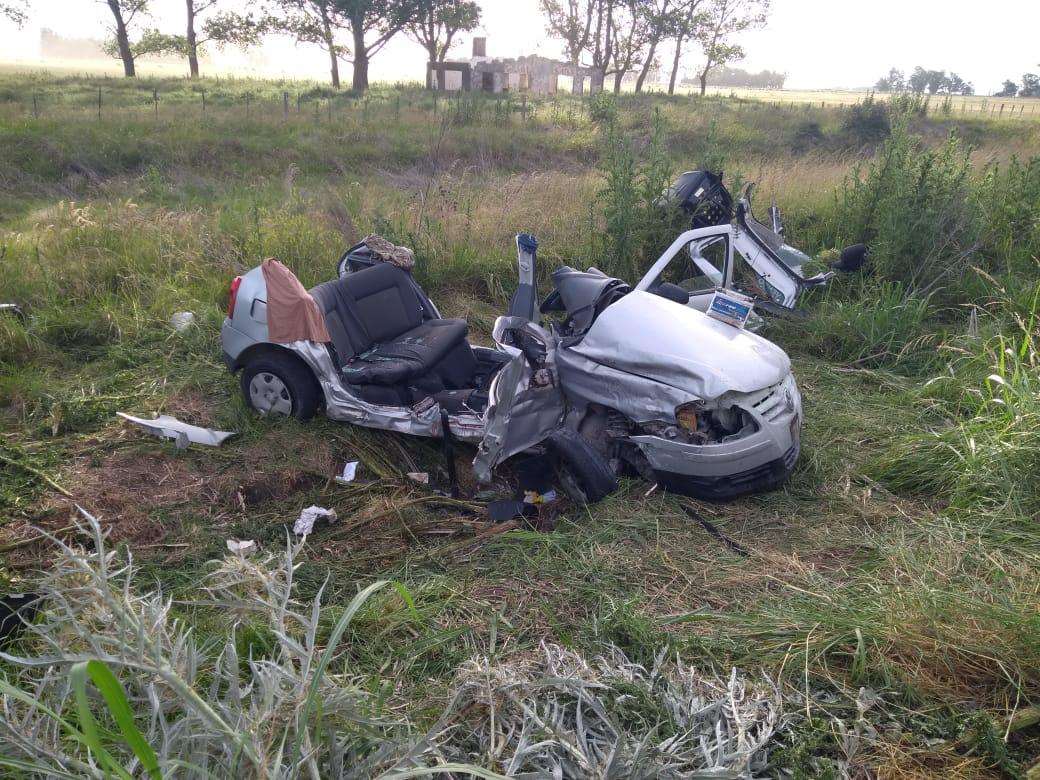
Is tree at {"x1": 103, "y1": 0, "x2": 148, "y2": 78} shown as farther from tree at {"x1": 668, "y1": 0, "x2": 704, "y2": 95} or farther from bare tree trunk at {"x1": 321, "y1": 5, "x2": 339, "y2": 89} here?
tree at {"x1": 668, "y1": 0, "x2": 704, "y2": 95}

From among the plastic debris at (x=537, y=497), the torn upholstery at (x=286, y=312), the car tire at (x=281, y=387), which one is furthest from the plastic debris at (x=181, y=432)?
the plastic debris at (x=537, y=497)

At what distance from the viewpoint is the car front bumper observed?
3.61 meters

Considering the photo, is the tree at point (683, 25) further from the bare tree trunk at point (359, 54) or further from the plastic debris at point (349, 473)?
the plastic debris at point (349, 473)

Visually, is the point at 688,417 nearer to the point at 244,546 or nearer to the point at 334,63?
the point at 244,546

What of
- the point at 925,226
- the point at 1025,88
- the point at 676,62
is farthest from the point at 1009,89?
the point at 925,226

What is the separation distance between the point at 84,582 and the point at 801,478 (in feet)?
11.7

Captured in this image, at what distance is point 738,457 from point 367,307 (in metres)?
2.64

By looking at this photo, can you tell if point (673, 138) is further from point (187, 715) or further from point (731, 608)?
point (187, 715)

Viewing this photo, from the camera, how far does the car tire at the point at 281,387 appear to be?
4488 mm

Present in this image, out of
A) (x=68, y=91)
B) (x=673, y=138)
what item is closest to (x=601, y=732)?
(x=673, y=138)

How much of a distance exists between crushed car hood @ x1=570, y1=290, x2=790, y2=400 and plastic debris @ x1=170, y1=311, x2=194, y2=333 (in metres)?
3.69

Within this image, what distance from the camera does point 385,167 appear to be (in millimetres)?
15336

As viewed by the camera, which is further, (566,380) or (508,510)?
(566,380)

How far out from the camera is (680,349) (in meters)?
3.78
